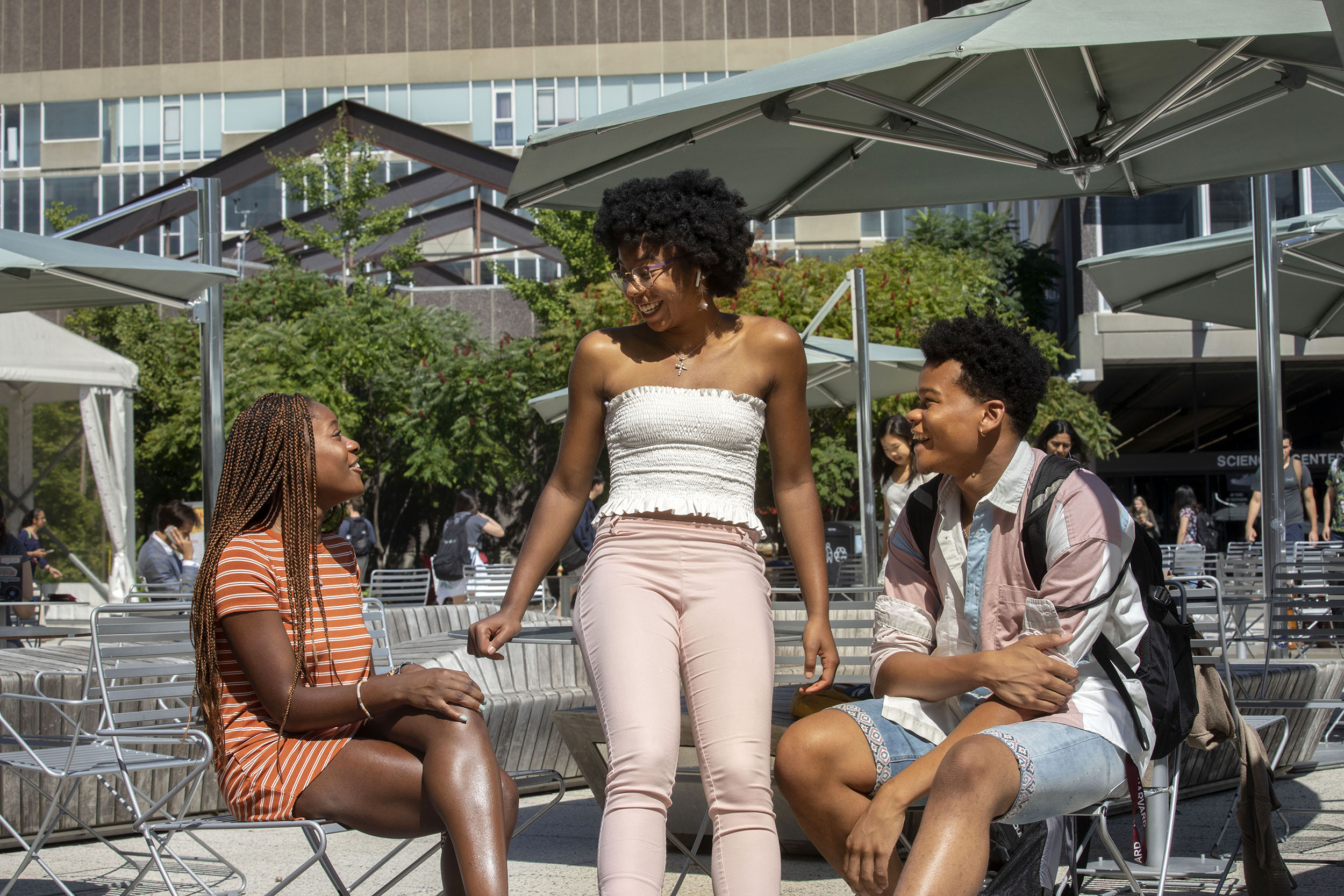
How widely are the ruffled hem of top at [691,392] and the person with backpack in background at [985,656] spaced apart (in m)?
0.39

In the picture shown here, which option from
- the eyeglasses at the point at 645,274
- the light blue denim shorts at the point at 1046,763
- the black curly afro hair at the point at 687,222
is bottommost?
the light blue denim shorts at the point at 1046,763

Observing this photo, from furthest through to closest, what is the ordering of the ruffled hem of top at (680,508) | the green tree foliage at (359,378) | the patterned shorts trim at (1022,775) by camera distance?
the green tree foliage at (359,378) → the ruffled hem of top at (680,508) → the patterned shorts trim at (1022,775)

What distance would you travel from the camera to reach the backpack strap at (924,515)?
2.88 m

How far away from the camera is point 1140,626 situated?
8.64 ft

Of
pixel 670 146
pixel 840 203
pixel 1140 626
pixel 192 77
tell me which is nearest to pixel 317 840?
A: pixel 1140 626

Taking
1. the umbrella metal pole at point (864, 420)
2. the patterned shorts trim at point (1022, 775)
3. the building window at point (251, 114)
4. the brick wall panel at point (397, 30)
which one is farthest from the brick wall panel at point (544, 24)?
the patterned shorts trim at point (1022, 775)

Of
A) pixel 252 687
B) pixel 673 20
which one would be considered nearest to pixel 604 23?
pixel 673 20

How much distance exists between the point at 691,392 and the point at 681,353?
5.5 inches

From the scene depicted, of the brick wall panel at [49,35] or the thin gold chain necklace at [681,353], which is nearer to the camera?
the thin gold chain necklace at [681,353]

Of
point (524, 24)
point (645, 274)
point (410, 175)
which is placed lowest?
point (645, 274)

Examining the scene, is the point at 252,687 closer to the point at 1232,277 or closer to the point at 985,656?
the point at 985,656

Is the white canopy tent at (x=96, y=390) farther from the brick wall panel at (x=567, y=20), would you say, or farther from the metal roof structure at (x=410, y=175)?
the brick wall panel at (x=567, y=20)

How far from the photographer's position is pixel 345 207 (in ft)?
73.3

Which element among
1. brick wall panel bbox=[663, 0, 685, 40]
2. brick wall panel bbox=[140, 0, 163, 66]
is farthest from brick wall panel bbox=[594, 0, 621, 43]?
brick wall panel bbox=[140, 0, 163, 66]
